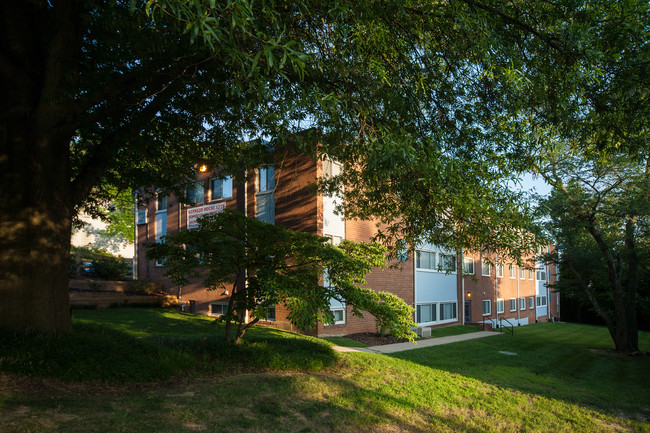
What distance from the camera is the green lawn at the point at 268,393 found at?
17.4ft

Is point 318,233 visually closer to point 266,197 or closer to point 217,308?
point 266,197

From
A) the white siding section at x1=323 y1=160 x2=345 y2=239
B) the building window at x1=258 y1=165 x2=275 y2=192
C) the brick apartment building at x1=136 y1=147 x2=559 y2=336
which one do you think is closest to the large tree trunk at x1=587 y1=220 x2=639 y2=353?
the brick apartment building at x1=136 y1=147 x2=559 y2=336

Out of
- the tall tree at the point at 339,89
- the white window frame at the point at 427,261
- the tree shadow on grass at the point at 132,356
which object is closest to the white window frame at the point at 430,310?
the white window frame at the point at 427,261

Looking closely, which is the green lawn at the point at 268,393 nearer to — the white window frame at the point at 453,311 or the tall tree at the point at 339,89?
the tall tree at the point at 339,89

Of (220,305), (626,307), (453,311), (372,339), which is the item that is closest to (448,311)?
(453,311)

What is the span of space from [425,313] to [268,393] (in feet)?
59.6

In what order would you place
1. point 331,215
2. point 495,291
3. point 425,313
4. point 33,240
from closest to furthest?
point 33,240 → point 331,215 → point 425,313 → point 495,291

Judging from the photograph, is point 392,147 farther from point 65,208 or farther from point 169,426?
point 65,208

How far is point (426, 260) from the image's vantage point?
24.0 meters

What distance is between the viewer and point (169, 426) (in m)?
5.07

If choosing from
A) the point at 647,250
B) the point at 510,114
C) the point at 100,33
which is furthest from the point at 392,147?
the point at 647,250

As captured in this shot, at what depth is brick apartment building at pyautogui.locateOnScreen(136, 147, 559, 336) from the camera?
17469 mm

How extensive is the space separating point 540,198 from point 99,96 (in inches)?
713

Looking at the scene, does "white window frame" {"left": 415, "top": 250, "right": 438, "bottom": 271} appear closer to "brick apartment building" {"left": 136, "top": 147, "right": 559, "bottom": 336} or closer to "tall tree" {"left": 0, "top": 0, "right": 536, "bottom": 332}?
"brick apartment building" {"left": 136, "top": 147, "right": 559, "bottom": 336}
